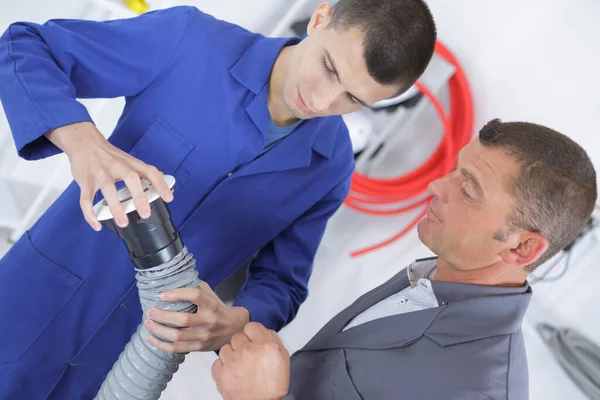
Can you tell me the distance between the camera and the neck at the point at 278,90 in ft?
3.92

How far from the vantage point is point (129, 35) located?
3.64ft

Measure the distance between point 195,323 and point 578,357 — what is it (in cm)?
130

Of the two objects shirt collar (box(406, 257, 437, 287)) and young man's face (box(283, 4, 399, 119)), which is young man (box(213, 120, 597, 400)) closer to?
shirt collar (box(406, 257, 437, 287))

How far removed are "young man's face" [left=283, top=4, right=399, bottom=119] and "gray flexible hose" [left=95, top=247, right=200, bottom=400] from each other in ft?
1.38

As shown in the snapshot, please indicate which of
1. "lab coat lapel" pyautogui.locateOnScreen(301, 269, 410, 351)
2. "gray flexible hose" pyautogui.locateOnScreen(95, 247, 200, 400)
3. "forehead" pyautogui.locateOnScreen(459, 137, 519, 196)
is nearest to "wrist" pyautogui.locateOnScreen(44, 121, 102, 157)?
"gray flexible hose" pyautogui.locateOnScreen(95, 247, 200, 400)

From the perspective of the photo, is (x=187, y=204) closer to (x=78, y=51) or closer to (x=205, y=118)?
(x=205, y=118)

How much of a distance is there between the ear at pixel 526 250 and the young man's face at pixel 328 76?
397 mm

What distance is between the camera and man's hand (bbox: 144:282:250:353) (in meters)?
0.87

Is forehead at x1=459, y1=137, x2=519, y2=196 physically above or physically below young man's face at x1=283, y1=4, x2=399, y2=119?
below

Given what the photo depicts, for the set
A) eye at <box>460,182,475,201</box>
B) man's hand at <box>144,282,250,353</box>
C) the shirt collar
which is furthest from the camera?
the shirt collar

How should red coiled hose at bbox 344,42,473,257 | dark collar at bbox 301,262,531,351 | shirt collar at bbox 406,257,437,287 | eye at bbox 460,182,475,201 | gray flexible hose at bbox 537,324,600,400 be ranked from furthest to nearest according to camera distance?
red coiled hose at bbox 344,42,473,257
gray flexible hose at bbox 537,324,600,400
shirt collar at bbox 406,257,437,287
eye at bbox 460,182,475,201
dark collar at bbox 301,262,531,351

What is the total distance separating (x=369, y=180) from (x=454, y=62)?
1.73 feet

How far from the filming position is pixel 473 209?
→ 111 centimetres

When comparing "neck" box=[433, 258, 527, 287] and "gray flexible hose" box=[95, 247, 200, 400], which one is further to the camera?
"neck" box=[433, 258, 527, 287]
